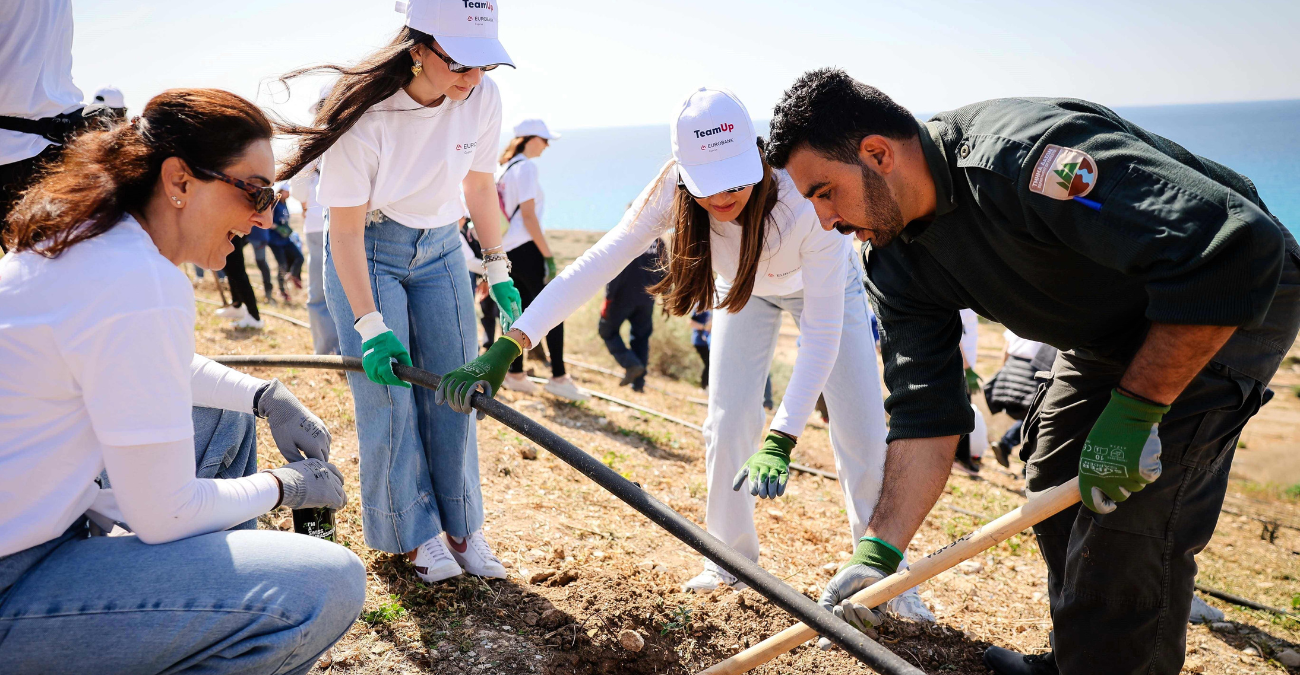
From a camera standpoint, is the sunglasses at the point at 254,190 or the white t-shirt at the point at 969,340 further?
the white t-shirt at the point at 969,340

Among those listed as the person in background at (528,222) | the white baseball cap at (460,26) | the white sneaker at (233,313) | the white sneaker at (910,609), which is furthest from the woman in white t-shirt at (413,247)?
the white sneaker at (233,313)

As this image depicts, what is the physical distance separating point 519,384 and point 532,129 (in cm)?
197

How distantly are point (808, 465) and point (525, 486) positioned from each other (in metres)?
2.44

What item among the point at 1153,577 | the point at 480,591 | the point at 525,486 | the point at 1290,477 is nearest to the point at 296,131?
the point at 480,591

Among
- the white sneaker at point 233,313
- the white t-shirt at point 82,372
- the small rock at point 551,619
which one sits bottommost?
the white sneaker at point 233,313

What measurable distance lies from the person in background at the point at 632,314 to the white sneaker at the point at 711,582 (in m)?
3.95

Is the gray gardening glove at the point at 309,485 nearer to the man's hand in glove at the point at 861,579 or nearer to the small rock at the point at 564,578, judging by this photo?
the small rock at the point at 564,578

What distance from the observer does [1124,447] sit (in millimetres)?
1901

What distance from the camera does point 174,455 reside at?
162cm

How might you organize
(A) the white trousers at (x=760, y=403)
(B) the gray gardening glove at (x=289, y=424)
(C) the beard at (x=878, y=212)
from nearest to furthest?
(C) the beard at (x=878, y=212) → (B) the gray gardening glove at (x=289, y=424) → (A) the white trousers at (x=760, y=403)

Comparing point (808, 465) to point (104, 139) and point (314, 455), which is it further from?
point (104, 139)

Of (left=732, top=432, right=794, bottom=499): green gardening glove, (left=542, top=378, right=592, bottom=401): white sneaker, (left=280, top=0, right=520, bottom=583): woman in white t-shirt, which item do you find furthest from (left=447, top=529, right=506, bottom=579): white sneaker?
(left=542, top=378, right=592, bottom=401): white sneaker

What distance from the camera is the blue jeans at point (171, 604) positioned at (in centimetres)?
153

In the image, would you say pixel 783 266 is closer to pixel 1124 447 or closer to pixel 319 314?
pixel 1124 447
